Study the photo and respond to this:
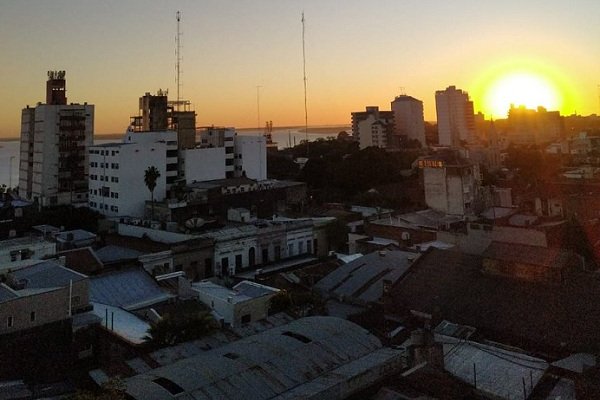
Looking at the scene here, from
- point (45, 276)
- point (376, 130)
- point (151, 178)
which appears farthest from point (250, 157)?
point (376, 130)

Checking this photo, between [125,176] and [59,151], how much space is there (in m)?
20.0

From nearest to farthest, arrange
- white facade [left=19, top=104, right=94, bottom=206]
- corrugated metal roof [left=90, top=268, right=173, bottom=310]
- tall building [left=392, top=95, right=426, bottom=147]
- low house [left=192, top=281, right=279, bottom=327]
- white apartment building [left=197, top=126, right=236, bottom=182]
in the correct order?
1. low house [left=192, top=281, right=279, bottom=327]
2. corrugated metal roof [left=90, top=268, right=173, bottom=310]
3. white facade [left=19, top=104, right=94, bottom=206]
4. white apartment building [left=197, top=126, right=236, bottom=182]
5. tall building [left=392, top=95, right=426, bottom=147]

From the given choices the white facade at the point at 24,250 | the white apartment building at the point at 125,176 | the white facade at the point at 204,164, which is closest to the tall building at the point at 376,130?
the white facade at the point at 204,164

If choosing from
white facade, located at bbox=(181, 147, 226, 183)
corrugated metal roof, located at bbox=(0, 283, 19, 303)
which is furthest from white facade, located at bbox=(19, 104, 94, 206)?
corrugated metal roof, located at bbox=(0, 283, 19, 303)

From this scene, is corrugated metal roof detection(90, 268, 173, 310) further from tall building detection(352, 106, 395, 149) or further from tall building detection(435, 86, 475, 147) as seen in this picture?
tall building detection(435, 86, 475, 147)

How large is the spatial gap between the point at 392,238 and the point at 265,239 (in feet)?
32.4

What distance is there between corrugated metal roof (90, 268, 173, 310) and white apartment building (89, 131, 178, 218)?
84.1 feet

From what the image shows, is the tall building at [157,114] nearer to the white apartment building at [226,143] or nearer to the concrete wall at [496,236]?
the white apartment building at [226,143]

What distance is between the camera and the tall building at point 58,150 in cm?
6544

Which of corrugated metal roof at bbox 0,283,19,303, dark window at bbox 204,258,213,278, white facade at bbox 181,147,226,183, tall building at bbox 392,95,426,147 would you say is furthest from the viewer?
tall building at bbox 392,95,426,147

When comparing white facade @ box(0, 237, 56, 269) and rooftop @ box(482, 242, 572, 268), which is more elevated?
white facade @ box(0, 237, 56, 269)

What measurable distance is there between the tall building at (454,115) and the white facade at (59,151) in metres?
129

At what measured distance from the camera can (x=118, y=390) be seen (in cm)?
1295

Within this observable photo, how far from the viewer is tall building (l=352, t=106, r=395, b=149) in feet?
457
